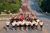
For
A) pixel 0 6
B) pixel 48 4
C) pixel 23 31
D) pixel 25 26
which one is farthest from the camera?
pixel 48 4

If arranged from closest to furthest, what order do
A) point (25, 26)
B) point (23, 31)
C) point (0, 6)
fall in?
point (23, 31) → point (25, 26) → point (0, 6)

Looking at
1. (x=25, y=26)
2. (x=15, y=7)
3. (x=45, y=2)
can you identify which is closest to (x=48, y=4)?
→ (x=45, y=2)

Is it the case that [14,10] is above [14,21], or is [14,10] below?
below

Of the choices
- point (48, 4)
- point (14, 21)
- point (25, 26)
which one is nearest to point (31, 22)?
point (25, 26)

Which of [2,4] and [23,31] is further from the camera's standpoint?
[2,4]

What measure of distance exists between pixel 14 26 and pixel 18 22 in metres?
1.10

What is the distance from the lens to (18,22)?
70.5 feet

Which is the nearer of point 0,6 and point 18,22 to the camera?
point 18,22

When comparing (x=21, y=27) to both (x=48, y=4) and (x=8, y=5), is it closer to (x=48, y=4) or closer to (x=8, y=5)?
(x=8, y=5)

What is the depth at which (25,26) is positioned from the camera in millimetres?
22219

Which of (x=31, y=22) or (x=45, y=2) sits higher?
(x=31, y=22)

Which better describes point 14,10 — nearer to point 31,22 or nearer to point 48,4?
point 48,4

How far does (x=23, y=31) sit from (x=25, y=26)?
164 cm

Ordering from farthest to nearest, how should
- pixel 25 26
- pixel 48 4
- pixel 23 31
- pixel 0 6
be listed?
pixel 48 4, pixel 0 6, pixel 25 26, pixel 23 31
